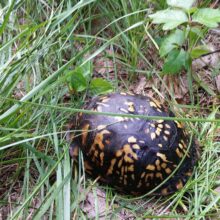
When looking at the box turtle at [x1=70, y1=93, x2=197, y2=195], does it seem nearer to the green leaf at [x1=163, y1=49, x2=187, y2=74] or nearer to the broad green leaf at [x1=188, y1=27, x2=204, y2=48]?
the green leaf at [x1=163, y1=49, x2=187, y2=74]

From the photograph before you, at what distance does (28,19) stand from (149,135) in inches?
31.4

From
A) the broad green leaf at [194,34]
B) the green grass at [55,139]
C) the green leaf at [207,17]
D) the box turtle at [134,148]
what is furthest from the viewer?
the broad green leaf at [194,34]

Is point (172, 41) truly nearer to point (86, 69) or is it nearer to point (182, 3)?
point (182, 3)

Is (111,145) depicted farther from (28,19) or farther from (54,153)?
(28,19)

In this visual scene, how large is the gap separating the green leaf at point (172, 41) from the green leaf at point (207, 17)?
11cm

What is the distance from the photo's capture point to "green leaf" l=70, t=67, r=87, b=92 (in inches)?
64.0

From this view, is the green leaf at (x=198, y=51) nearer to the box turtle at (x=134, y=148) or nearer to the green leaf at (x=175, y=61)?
the green leaf at (x=175, y=61)

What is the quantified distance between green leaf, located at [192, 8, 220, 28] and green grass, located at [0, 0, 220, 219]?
0.65ft

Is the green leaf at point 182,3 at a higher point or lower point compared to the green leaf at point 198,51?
higher

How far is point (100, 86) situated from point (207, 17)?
0.45 meters

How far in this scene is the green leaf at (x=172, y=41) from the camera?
1.71 meters

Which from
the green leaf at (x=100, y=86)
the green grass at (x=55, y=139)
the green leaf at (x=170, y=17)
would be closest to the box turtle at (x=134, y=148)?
the green grass at (x=55, y=139)

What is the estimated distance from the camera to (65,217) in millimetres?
1297

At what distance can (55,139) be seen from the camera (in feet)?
4.86
